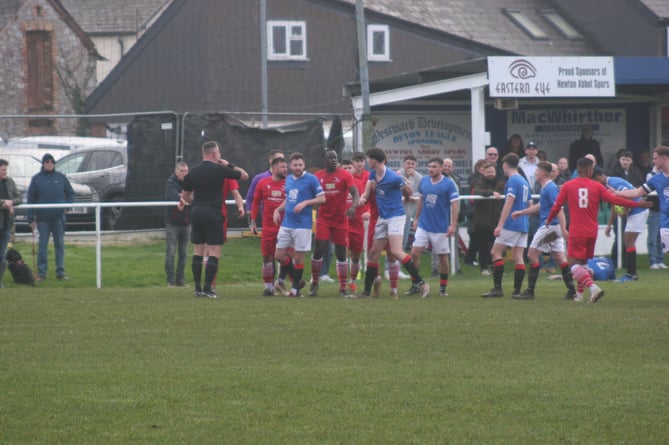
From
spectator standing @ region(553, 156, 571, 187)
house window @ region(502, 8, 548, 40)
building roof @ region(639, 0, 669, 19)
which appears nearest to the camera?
spectator standing @ region(553, 156, 571, 187)

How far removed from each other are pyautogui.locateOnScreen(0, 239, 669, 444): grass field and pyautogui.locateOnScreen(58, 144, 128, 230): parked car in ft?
28.1

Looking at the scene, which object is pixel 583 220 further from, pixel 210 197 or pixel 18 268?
pixel 18 268

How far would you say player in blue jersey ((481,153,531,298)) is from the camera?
53.3 ft

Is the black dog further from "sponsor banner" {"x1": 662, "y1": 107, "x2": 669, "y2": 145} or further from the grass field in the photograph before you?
"sponsor banner" {"x1": 662, "y1": 107, "x2": 669, "y2": 145}

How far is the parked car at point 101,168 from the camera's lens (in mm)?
24172

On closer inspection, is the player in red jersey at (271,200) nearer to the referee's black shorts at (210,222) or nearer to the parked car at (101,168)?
the referee's black shorts at (210,222)

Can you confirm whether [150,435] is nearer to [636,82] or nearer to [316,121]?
[316,121]

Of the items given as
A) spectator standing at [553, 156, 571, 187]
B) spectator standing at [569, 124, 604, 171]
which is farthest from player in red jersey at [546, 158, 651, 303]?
spectator standing at [569, 124, 604, 171]

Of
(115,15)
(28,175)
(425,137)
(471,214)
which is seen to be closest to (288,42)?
(115,15)

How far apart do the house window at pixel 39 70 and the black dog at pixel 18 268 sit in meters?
25.4

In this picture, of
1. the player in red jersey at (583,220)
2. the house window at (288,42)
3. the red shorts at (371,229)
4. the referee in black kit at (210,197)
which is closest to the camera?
the player in red jersey at (583,220)

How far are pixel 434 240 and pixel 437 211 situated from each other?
410mm

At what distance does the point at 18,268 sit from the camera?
706 inches

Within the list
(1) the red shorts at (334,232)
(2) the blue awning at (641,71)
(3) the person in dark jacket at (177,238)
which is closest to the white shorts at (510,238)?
(1) the red shorts at (334,232)
